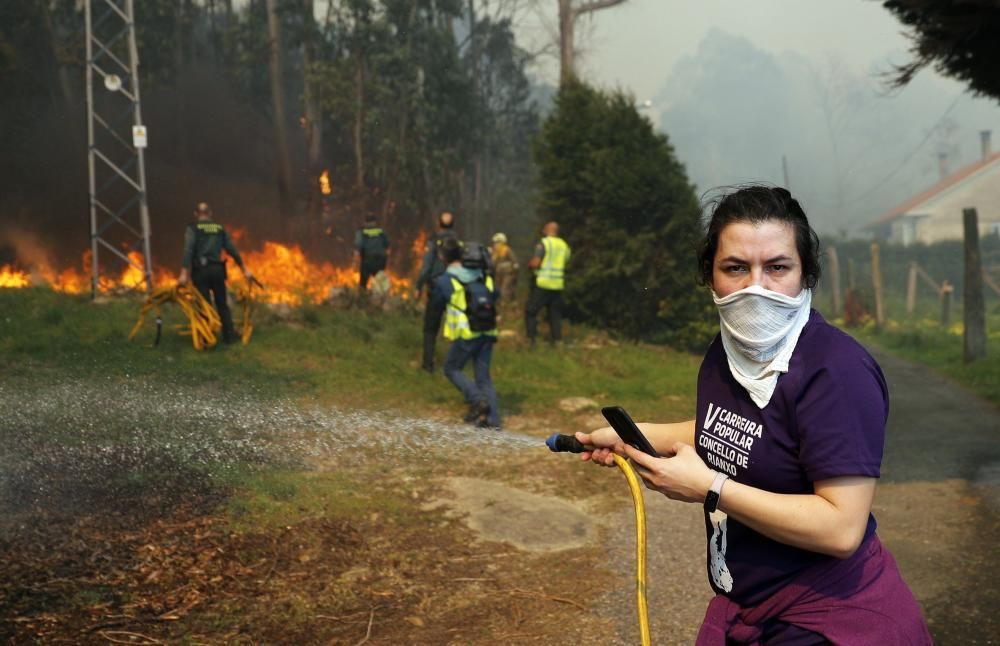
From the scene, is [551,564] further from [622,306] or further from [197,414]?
[622,306]

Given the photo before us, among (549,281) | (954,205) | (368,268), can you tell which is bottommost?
(549,281)

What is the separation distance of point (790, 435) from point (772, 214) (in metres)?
0.48

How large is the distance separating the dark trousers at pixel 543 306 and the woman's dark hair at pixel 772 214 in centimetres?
1279

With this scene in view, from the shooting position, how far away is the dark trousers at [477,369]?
949 cm

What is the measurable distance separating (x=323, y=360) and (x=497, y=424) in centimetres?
407

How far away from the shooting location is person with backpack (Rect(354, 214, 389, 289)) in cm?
1714

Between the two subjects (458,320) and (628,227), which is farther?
(628,227)

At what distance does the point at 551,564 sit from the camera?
569 centimetres

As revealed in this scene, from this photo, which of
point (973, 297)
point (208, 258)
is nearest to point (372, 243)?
point (208, 258)

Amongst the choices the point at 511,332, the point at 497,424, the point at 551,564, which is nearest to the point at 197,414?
the point at 497,424

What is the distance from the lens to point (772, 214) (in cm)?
203

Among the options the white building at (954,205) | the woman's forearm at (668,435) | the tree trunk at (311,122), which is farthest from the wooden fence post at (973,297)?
the white building at (954,205)

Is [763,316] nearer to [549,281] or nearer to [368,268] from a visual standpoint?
[549,281]

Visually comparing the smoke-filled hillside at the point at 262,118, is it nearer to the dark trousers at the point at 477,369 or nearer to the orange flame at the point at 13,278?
the orange flame at the point at 13,278
